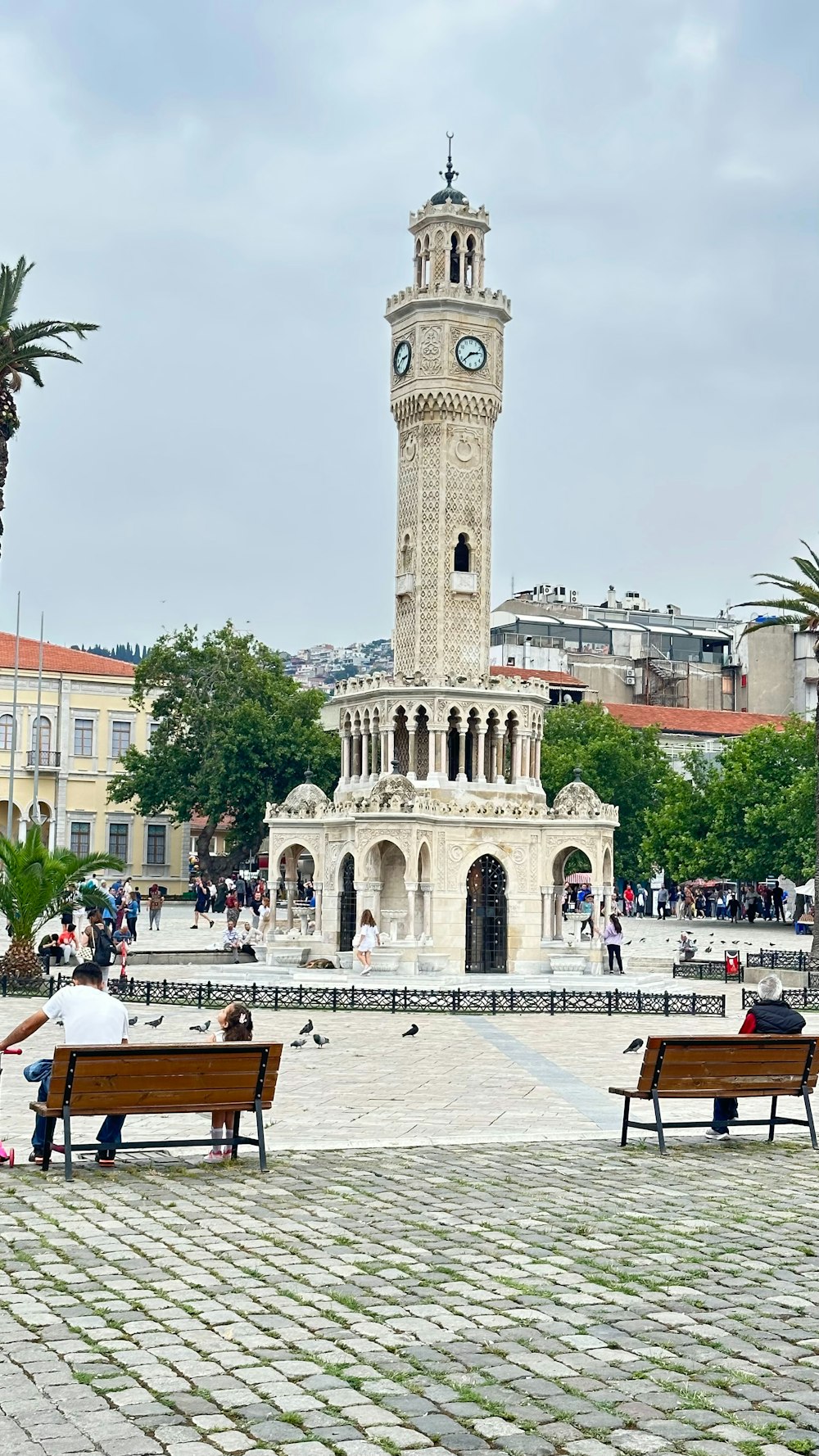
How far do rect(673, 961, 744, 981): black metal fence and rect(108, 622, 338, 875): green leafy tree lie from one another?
1163 inches

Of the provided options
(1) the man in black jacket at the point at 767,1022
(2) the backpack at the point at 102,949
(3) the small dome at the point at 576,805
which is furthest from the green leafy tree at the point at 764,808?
(1) the man in black jacket at the point at 767,1022

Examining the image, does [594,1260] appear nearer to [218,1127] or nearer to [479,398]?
[218,1127]

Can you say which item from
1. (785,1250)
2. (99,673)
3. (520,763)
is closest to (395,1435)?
(785,1250)

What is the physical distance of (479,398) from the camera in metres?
42.1

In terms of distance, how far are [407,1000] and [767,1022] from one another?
54.3 feet

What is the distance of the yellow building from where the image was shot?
7425 centimetres

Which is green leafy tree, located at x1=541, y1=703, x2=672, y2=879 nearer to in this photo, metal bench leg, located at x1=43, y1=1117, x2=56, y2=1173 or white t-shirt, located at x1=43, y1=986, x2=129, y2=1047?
white t-shirt, located at x1=43, y1=986, x2=129, y2=1047

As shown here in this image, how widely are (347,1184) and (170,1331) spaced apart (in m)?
3.71

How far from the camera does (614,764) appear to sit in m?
74.3

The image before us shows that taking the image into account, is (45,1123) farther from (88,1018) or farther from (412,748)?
(412,748)

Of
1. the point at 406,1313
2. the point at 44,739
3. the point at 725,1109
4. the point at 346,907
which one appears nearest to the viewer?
the point at 406,1313

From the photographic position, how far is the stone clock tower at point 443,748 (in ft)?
127

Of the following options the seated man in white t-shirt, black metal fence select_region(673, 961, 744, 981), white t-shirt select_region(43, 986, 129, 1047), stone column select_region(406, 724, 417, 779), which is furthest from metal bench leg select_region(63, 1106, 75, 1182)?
stone column select_region(406, 724, 417, 779)

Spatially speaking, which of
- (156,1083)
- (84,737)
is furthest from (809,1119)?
(84,737)
